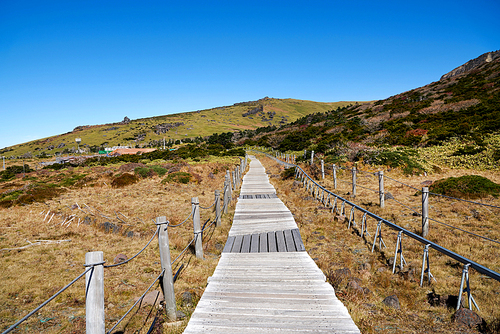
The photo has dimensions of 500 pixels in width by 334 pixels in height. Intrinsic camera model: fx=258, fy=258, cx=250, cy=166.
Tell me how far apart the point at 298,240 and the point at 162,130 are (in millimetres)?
121100

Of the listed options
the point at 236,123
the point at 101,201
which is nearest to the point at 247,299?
the point at 101,201

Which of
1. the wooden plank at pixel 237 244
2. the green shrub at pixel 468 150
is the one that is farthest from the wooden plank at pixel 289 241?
the green shrub at pixel 468 150

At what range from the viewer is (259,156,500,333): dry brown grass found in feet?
12.8

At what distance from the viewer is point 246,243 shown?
712 cm

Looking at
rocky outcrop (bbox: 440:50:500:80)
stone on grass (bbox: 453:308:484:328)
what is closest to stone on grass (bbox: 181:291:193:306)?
stone on grass (bbox: 453:308:484:328)

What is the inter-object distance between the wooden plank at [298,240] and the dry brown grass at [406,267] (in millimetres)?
291

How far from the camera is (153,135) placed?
369 ft

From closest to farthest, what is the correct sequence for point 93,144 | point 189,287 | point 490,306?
point 490,306, point 189,287, point 93,144

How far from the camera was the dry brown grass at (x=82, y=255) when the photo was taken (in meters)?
4.63

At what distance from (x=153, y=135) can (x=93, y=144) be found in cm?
2294

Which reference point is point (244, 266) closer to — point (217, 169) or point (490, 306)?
point (490, 306)

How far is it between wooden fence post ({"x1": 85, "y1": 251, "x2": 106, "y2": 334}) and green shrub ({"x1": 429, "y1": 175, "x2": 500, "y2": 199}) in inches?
530

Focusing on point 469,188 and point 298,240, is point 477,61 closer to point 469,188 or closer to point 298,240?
point 469,188

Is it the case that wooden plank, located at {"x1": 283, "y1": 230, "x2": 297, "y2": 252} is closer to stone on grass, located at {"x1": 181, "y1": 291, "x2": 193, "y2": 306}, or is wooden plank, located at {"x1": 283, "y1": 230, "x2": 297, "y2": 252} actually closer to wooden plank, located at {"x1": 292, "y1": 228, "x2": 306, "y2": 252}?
wooden plank, located at {"x1": 292, "y1": 228, "x2": 306, "y2": 252}
